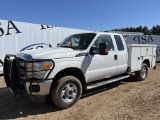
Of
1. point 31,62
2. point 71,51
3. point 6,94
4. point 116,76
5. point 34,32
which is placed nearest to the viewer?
point 31,62

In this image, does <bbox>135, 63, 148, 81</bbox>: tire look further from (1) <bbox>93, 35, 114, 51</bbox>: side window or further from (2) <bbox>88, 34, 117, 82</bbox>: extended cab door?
(1) <bbox>93, 35, 114, 51</bbox>: side window

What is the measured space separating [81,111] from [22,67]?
5.81ft

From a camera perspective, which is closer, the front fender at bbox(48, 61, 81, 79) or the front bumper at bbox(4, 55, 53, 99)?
the front bumper at bbox(4, 55, 53, 99)

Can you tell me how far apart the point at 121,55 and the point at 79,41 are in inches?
63.6

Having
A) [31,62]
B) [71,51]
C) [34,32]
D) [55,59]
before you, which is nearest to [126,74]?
[71,51]

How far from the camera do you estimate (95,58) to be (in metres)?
5.57

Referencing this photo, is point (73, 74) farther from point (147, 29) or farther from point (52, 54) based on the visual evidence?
point (147, 29)

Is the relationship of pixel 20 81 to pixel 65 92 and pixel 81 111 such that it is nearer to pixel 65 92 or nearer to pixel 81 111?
pixel 65 92

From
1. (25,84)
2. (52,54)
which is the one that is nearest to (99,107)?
(52,54)

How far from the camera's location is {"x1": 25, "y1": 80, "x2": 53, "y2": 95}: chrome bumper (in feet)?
14.4

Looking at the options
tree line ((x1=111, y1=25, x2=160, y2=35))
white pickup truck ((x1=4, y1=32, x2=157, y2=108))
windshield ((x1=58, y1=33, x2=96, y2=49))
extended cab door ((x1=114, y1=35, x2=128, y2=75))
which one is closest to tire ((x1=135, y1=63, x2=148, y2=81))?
white pickup truck ((x1=4, y1=32, x2=157, y2=108))

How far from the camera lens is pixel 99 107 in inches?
198

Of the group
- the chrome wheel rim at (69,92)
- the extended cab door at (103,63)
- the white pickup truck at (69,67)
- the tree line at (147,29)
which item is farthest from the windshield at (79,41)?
the tree line at (147,29)

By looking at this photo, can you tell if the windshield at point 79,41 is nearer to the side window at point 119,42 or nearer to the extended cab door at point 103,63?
the extended cab door at point 103,63
